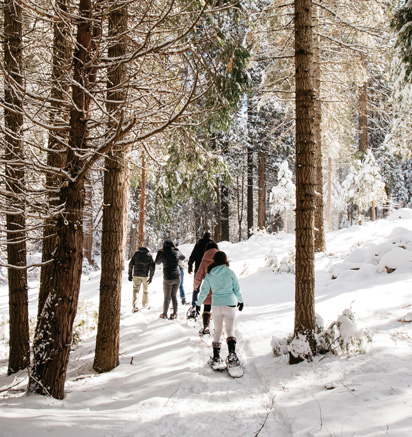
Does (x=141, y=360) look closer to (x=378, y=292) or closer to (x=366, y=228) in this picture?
(x=378, y=292)

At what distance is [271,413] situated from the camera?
3354mm

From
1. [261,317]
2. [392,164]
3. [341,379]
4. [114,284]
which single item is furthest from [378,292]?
[392,164]

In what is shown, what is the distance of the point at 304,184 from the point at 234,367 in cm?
288

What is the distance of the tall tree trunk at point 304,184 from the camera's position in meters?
4.60

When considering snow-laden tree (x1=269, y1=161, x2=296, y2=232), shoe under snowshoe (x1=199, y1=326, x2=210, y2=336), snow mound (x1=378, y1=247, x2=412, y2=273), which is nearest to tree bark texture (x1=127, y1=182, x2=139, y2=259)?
snow-laden tree (x1=269, y1=161, x2=296, y2=232)

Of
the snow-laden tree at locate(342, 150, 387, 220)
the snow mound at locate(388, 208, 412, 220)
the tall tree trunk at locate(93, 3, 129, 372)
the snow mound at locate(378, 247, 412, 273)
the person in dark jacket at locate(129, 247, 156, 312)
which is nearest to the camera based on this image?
the tall tree trunk at locate(93, 3, 129, 372)

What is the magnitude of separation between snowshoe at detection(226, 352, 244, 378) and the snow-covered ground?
A: 0.09 meters

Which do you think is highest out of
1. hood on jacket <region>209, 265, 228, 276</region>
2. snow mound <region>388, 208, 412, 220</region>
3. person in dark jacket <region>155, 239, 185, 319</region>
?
snow mound <region>388, 208, 412, 220</region>

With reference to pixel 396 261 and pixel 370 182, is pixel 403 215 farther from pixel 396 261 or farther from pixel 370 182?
pixel 370 182

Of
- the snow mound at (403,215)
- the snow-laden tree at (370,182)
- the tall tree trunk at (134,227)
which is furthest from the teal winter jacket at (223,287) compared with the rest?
the snow-laden tree at (370,182)

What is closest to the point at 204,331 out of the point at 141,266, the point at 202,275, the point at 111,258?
the point at 202,275

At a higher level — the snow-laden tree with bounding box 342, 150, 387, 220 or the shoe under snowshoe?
the snow-laden tree with bounding box 342, 150, 387, 220

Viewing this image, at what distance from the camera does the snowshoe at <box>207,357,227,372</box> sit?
4598mm

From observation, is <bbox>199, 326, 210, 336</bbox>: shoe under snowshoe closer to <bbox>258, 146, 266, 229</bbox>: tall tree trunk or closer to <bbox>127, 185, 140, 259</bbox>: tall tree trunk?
<bbox>258, 146, 266, 229</bbox>: tall tree trunk
